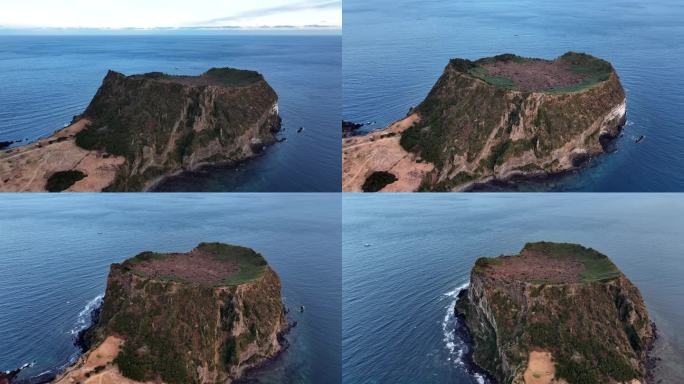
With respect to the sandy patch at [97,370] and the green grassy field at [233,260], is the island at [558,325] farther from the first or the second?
the sandy patch at [97,370]

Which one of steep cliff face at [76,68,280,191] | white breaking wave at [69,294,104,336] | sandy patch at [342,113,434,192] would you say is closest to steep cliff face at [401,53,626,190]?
sandy patch at [342,113,434,192]

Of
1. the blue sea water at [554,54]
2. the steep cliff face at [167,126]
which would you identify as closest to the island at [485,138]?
the blue sea water at [554,54]

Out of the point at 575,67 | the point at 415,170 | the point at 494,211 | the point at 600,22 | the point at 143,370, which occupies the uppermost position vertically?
the point at 600,22

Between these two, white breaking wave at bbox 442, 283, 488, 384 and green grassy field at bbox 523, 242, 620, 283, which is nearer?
white breaking wave at bbox 442, 283, 488, 384

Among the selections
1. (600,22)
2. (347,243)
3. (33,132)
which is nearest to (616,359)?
(347,243)

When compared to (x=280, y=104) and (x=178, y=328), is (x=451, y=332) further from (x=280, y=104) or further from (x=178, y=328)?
(x=280, y=104)

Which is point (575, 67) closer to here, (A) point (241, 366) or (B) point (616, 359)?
(B) point (616, 359)

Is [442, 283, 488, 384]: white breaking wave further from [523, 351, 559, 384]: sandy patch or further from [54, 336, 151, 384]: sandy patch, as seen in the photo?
[54, 336, 151, 384]: sandy patch

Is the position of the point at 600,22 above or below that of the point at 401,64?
above
